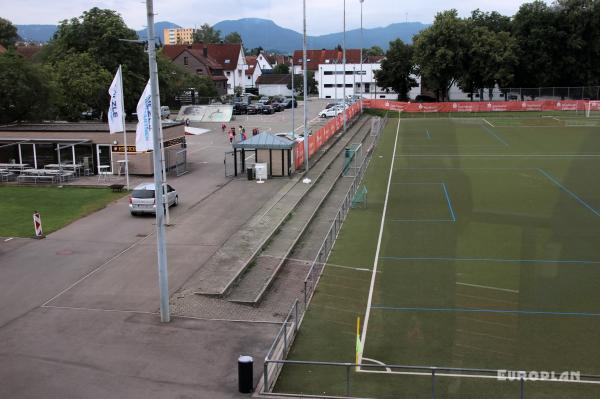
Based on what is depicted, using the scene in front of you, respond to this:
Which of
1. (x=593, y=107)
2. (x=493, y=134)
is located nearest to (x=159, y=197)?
(x=493, y=134)

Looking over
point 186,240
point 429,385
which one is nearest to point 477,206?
point 186,240

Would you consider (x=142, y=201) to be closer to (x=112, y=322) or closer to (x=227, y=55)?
(x=112, y=322)

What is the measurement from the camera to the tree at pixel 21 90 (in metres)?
44.8

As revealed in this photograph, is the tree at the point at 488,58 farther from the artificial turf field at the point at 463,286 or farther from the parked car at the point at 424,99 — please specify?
the artificial turf field at the point at 463,286

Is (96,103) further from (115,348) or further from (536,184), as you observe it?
(115,348)

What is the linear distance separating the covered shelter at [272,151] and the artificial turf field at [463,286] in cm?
490

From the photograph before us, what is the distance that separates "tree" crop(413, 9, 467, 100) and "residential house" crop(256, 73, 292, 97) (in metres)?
49.1

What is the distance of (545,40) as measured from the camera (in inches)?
3378

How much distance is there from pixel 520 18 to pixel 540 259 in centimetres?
7659

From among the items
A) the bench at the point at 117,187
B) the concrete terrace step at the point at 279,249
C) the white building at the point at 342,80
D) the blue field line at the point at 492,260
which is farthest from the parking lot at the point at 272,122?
the blue field line at the point at 492,260

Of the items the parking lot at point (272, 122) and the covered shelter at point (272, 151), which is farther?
the parking lot at point (272, 122)

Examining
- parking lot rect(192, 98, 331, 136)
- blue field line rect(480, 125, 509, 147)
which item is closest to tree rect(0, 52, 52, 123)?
parking lot rect(192, 98, 331, 136)

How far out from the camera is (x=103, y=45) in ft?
214

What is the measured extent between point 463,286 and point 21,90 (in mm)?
37687
